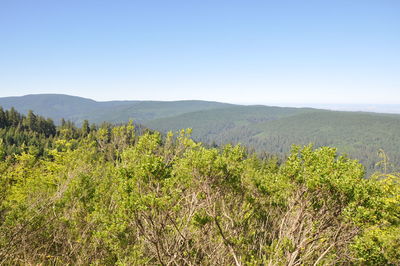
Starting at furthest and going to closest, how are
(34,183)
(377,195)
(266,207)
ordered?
1. (34,183)
2. (266,207)
3. (377,195)

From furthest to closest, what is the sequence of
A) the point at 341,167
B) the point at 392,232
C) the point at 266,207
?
1. the point at 266,207
2. the point at 392,232
3. the point at 341,167

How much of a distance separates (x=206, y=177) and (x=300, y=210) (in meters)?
4.25

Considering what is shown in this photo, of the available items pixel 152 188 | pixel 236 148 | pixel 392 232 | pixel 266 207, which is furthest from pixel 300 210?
pixel 392 232

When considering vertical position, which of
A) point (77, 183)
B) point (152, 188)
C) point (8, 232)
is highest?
point (152, 188)

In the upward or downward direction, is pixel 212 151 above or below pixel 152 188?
above

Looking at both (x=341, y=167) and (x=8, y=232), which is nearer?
(x=341, y=167)

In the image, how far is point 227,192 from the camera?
1290 centimetres

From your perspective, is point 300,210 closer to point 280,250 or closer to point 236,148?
point 280,250

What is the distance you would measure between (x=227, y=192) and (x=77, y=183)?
903 centimetres

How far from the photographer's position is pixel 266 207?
15742mm

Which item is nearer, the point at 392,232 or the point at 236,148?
the point at 236,148

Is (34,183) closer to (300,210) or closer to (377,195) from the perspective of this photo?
(300,210)

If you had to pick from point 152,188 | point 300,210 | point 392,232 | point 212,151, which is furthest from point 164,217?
point 392,232

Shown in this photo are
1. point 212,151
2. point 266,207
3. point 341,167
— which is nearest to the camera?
point 341,167
